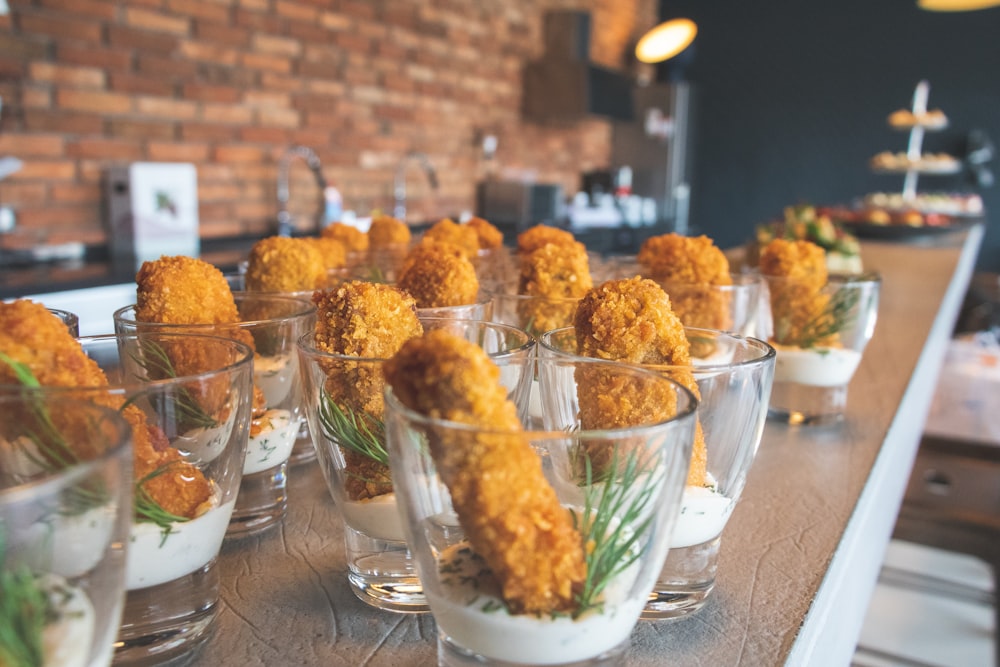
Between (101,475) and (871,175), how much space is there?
8.43m

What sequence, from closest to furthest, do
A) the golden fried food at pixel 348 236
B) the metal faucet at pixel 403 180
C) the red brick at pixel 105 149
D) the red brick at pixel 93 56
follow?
the golden fried food at pixel 348 236, the red brick at pixel 93 56, the red brick at pixel 105 149, the metal faucet at pixel 403 180

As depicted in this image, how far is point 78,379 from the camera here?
548 mm

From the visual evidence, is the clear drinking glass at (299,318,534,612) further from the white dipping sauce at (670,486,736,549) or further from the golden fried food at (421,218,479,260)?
the golden fried food at (421,218,479,260)

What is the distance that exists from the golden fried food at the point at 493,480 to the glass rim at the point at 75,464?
152mm

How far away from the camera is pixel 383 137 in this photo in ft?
16.3

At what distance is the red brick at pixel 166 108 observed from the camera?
3490 mm

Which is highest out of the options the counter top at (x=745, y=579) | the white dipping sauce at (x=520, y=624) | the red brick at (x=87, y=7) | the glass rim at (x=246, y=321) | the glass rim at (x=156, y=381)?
the red brick at (x=87, y=7)

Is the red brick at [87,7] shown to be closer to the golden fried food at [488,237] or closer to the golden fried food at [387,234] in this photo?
the golden fried food at [387,234]

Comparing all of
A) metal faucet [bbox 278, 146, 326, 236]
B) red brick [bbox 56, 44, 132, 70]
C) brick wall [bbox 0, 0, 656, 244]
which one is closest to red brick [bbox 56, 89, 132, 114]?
brick wall [bbox 0, 0, 656, 244]

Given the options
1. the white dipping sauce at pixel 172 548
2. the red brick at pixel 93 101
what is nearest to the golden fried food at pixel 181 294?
the white dipping sauce at pixel 172 548

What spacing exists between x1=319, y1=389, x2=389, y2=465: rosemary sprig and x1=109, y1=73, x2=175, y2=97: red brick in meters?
3.29

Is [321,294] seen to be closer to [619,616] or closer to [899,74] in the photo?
[619,616]

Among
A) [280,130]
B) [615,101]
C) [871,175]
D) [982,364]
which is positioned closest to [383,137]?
[280,130]

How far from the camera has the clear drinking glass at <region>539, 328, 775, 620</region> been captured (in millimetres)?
622
